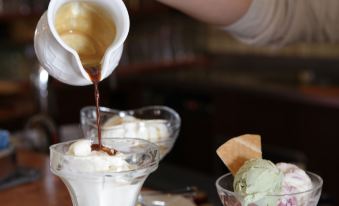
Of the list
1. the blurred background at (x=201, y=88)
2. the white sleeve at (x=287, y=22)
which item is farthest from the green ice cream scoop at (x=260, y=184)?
the blurred background at (x=201, y=88)

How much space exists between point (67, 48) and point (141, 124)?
1.20 feet

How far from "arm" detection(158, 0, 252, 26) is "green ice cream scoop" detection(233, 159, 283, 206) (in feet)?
2.09

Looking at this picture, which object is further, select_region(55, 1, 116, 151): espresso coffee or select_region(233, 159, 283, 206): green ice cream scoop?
select_region(55, 1, 116, 151): espresso coffee

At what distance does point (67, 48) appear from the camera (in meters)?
1.13

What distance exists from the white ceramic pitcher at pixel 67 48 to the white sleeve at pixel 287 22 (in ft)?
2.18

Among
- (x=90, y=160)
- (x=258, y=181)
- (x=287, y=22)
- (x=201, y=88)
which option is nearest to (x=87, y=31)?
(x=90, y=160)

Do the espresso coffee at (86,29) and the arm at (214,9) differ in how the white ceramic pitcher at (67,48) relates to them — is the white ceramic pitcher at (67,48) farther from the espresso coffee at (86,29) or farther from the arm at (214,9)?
the arm at (214,9)

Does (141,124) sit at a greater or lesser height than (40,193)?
greater

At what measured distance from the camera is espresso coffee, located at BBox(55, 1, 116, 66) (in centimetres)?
119

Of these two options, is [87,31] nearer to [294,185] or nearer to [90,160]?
[90,160]

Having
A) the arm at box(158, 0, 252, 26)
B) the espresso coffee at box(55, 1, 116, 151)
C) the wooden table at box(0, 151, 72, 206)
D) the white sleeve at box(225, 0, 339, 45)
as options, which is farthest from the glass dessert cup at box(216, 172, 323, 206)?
the white sleeve at box(225, 0, 339, 45)

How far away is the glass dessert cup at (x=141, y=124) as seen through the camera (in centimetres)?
141

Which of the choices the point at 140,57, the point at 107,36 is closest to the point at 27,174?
the point at 107,36

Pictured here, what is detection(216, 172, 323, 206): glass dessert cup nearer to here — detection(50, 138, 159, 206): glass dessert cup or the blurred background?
detection(50, 138, 159, 206): glass dessert cup
